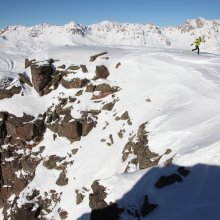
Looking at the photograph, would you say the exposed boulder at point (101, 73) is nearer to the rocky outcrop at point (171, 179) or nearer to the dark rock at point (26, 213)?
the dark rock at point (26, 213)

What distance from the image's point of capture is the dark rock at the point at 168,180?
74.4ft

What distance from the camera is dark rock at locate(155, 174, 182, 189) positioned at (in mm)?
22691

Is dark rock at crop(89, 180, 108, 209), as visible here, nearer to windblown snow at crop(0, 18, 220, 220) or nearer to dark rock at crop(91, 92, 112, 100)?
windblown snow at crop(0, 18, 220, 220)

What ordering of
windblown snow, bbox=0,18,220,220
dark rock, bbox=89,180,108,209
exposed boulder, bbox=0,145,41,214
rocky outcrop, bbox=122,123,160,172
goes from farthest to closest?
exposed boulder, bbox=0,145,41,214 < rocky outcrop, bbox=122,123,160,172 < dark rock, bbox=89,180,108,209 < windblown snow, bbox=0,18,220,220

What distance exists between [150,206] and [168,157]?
554 centimetres

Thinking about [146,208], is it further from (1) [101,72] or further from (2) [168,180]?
(1) [101,72]

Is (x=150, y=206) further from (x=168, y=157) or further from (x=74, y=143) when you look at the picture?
(x=74, y=143)

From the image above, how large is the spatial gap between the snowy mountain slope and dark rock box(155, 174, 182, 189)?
0.26 m

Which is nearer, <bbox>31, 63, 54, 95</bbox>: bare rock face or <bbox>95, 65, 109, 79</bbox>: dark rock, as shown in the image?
<bbox>95, 65, 109, 79</bbox>: dark rock

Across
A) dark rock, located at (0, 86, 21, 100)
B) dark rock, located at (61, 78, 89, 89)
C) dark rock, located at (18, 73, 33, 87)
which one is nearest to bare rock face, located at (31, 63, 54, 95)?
dark rock, located at (18, 73, 33, 87)

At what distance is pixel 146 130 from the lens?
34750mm

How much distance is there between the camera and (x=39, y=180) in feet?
148

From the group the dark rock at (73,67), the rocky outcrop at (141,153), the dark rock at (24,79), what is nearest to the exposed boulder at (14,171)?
the dark rock at (24,79)

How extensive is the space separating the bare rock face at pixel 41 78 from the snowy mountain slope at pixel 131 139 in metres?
1.20
